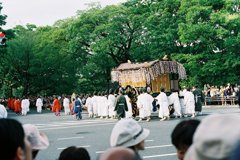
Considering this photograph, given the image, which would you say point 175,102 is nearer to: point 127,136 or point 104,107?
point 104,107

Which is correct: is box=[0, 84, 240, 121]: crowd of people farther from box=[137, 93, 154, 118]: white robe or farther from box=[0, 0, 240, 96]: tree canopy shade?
box=[0, 0, 240, 96]: tree canopy shade

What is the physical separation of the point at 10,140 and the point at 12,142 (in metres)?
0.01

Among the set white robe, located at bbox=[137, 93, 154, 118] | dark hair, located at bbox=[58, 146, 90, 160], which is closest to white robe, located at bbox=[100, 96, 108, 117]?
white robe, located at bbox=[137, 93, 154, 118]

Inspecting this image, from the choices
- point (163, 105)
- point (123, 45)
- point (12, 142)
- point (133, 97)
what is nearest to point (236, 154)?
point (12, 142)

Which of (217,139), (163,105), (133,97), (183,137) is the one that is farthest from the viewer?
(133,97)

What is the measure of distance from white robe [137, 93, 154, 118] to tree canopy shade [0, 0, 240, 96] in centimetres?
1656

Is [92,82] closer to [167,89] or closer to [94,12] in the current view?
[94,12]

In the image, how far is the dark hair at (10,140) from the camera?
2311 millimetres

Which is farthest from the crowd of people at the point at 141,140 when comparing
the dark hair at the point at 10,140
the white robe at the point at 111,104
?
the white robe at the point at 111,104

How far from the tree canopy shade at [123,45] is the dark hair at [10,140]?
1408 inches

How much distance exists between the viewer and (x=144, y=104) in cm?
2208

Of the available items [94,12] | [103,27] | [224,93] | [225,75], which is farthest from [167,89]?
[94,12]

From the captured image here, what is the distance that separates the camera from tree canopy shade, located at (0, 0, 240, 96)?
1508 inches

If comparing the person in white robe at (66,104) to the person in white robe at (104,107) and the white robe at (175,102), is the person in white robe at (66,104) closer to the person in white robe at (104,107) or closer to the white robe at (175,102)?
the person in white robe at (104,107)
